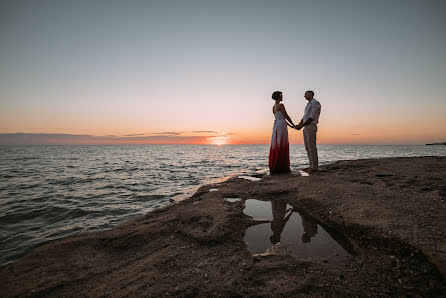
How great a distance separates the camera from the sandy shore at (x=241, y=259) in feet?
6.12

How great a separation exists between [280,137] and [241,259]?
5.96 meters

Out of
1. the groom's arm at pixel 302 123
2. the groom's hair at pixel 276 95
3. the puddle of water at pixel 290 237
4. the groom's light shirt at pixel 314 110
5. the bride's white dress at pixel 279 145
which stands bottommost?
the puddle of water at pixel 290 237

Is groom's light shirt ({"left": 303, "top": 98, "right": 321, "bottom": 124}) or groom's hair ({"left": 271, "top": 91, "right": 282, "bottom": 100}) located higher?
groom's hair ({"left": 271, "top": 91, "right": 282, "bottom": 100})

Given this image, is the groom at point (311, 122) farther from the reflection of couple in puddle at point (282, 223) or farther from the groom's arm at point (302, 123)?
the reflection of couple in puddle at point (282, 223)

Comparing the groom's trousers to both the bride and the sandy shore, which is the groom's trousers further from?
the sandy shore

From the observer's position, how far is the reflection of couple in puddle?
9.62 ft

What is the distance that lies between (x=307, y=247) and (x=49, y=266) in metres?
3.57

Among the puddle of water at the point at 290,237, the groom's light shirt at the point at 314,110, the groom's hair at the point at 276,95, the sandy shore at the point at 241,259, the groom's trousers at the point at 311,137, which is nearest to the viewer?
the sandy shore at the point at 241,259

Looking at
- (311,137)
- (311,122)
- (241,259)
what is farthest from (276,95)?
(241,259)

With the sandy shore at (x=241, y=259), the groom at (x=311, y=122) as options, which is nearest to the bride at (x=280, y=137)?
the groom at (x=311, y=122)

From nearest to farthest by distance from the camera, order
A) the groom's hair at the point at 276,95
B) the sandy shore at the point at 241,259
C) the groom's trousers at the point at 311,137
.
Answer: the sandy shore at the point at 241,259 < the groom's trousers at the point at 311,137 < the groom's hair at the point at 276,95

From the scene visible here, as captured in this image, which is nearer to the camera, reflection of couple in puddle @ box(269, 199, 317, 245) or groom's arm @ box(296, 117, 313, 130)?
reflection of couple in puddle @ box(269, 199, 317, 245)

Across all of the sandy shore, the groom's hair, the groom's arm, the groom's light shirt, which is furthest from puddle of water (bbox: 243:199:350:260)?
the groom's hair

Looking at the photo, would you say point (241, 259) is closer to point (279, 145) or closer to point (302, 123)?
point (279, 145)
